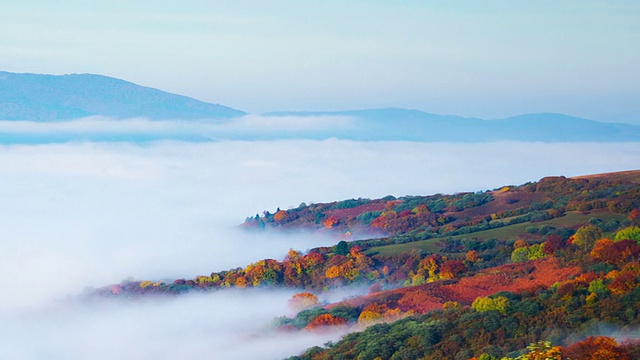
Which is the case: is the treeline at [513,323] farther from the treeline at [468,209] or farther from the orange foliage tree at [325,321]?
the treeline at [468,209]

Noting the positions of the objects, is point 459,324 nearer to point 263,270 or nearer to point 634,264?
point 634,264

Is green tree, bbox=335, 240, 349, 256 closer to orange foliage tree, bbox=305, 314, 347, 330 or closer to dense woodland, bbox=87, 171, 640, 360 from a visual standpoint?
dense woodland, bbox=87, 171, 640, 360

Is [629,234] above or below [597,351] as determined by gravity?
above

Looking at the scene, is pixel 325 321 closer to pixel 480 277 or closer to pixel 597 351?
pixel 480 277

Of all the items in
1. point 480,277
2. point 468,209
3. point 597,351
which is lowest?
point 597,351

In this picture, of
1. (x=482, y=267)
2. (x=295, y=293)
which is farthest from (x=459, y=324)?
(x=295, y=293)

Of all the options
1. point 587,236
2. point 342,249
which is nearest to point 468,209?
point 342,249

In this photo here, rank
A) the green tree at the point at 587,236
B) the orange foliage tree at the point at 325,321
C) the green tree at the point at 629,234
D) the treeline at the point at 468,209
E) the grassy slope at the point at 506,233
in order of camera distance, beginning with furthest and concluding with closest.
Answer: the treeline at the point at 468,209, the grassy slope at the point at 506,233, the green tree at the point at 587,236, the green tree at the point at 629,234, the orange foliage tree at the point at 325,321

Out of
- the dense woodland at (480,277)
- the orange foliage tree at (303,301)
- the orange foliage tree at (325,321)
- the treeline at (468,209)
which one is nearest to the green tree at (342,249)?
the dense woodland at (480,277)
